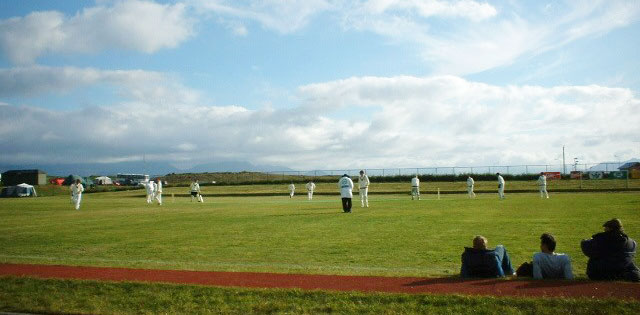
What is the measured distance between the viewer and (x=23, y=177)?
8688 centimetres

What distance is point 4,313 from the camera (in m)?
6.90

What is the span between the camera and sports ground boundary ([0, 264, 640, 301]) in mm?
6926

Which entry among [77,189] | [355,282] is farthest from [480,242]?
[77,189]

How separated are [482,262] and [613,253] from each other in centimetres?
192

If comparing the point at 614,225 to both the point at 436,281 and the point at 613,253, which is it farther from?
the point at 436,281

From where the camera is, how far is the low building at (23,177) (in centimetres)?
8600

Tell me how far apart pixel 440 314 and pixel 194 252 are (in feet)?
23.8

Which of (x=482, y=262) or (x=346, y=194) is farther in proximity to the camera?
(x=346, y=194)

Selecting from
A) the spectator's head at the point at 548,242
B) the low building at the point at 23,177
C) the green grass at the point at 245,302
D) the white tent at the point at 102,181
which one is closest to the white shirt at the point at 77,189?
the green grass at the point at 245,302

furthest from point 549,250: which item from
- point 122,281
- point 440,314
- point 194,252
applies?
point 194,252

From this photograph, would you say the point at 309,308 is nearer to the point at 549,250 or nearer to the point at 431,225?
the point at 549,250

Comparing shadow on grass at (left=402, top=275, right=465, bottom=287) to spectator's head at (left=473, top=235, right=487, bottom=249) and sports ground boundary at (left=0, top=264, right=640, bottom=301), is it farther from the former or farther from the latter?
spectator's head at (left=473, top=235, right=487, bottom=249)

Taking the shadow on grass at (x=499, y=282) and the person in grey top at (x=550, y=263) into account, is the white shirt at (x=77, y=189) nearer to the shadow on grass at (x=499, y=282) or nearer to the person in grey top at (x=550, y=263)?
the shadow on grass at (x=499, y=282)

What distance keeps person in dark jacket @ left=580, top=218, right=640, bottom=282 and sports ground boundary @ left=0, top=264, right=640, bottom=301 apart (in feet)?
0.83
